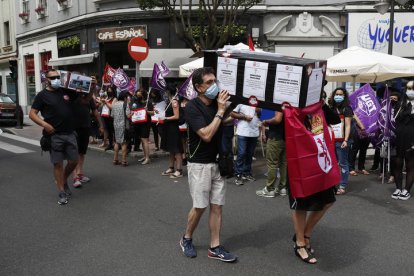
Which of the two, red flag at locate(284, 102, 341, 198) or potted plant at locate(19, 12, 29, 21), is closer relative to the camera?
red flag at locate(284, 102, 341, 198)

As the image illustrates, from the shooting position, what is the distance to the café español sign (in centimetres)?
1716

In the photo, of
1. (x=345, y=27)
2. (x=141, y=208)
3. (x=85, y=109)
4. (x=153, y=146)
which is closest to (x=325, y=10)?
(x=345, y=27)

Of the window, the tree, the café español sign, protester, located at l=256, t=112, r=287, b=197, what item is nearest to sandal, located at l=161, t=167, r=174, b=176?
protester, located at l=256, t=112, r=287, b=197

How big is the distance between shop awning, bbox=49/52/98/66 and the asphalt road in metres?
11.7

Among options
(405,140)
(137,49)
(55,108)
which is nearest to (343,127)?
(405,140)

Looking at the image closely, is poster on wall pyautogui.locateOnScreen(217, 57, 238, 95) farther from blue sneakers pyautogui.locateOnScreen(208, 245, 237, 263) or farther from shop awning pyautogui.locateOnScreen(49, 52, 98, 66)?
shop awning pyautogui.locateOnScreen(49, 52, 98, 66)

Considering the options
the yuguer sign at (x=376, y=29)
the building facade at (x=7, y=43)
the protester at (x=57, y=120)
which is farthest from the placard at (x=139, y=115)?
the building facade at (x=7, y=43)

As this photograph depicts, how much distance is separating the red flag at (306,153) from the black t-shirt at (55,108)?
369cm

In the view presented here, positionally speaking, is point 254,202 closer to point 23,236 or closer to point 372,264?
point 372,264

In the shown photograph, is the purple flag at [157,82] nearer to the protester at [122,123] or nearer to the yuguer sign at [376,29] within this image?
the protester at [122,123]

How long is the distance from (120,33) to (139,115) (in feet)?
30.7

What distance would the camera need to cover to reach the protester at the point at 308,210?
4.06m

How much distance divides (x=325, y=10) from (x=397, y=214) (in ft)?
38.8

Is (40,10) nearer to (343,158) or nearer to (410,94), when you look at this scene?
(343,158)
